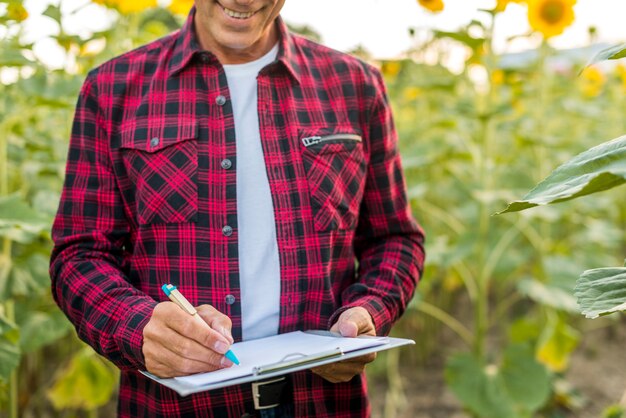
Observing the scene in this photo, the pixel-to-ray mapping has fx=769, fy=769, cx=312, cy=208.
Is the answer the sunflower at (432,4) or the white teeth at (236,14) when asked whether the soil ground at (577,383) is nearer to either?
the sunflower at (432,4)

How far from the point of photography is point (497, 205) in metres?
3.25

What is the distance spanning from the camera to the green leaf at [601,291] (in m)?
0.84

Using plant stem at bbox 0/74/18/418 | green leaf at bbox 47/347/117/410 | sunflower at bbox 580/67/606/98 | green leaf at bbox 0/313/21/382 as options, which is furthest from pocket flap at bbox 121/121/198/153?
sunflower at bbox 580/67/606/98

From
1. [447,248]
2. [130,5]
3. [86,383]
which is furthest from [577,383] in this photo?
[130,5]

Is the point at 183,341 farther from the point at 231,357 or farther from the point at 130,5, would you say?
the point at 130,5

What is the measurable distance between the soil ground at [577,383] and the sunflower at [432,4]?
56.6 inches

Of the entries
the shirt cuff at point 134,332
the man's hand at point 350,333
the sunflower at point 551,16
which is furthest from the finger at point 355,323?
the sunflower at point 551,16

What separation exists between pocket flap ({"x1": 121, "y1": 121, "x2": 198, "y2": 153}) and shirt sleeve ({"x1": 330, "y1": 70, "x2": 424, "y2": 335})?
349 millimetres

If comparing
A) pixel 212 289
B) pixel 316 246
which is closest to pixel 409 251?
pixel 316 246

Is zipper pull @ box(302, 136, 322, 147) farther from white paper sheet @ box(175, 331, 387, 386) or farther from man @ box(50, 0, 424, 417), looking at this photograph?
white paper sheet @ box(175, 331, 387, 386)

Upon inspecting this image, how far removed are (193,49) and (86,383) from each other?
1.33 metres

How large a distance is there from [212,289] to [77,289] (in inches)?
8.3

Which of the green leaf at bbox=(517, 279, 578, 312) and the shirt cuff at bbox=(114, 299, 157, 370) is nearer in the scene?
the shirt cuff at bbox=(114, 299, 157, 370)

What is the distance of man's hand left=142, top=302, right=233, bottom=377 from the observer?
1.02 meters
